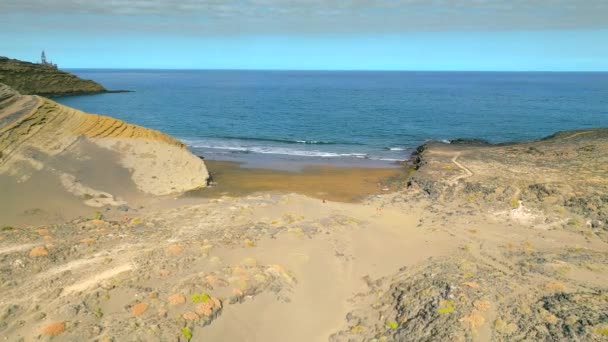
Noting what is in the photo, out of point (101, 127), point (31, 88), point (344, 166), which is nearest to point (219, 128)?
point (344, 166)

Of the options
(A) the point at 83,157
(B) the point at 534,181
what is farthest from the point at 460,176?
(A) the point at 83,157

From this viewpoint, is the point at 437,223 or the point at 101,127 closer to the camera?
the point at 437,223

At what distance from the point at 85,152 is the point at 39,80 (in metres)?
71.5

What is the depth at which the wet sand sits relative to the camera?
2316 cm

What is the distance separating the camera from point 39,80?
80250 mm

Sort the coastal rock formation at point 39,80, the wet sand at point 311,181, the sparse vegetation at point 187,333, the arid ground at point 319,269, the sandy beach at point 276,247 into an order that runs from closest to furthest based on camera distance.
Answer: the sparse vegetation at point 187,333 < the arid ground at point 319,269 < the sandy beach at point 276,247 < the wet sand at point 311,181 < the coastal rock formation at point 39,80

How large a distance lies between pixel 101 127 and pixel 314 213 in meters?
12.0

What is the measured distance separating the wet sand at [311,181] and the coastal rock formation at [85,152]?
5.83 feet

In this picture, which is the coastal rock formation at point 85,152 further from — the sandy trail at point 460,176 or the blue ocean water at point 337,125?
the sandy trail at point 460,176

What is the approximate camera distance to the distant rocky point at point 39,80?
7250 cm

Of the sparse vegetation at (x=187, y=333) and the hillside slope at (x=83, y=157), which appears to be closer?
the sparse vegetation at (x=187, y=333)

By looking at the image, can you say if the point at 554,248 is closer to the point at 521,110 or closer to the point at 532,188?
the point at 532,188

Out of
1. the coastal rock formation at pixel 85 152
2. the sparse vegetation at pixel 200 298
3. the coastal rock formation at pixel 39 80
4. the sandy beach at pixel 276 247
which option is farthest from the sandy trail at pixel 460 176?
the coastal rock formation at pixel 39 80

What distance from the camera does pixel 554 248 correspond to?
14078mm
